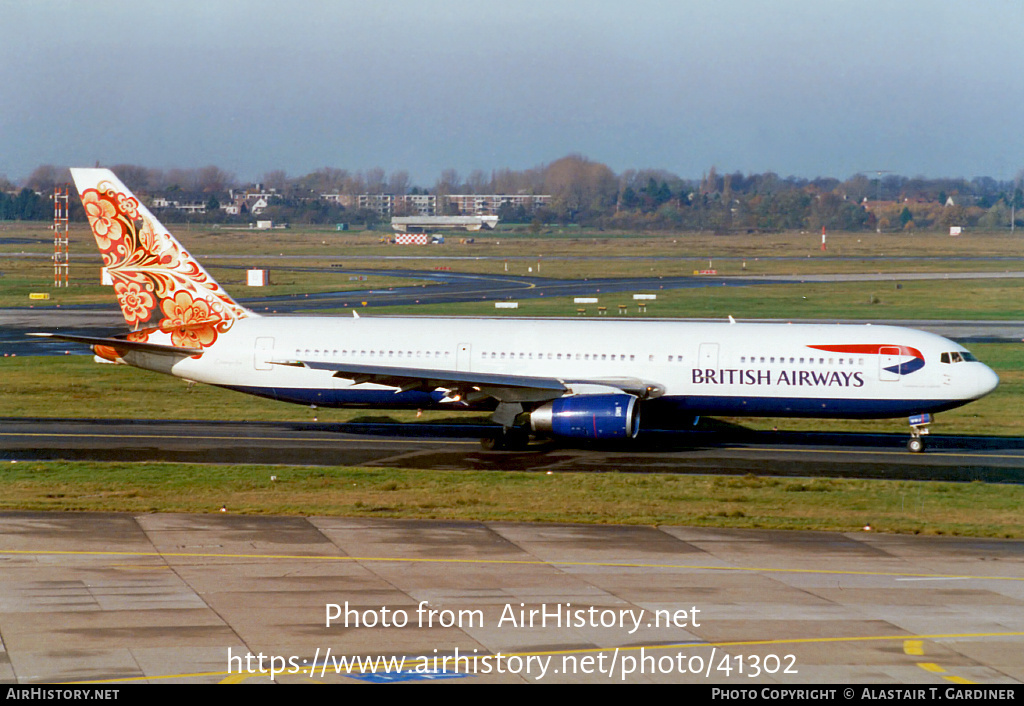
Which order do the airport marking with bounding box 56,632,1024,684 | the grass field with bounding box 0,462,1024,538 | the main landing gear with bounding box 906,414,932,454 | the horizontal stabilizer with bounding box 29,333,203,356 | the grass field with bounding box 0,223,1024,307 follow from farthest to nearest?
the grass field with bounding box 0,223,1024,307
the horizontal stabilizer with bounding box 29,333,203,356
the main landing gear with bounding box 906,414,932,454
the grass field with bounding box 0,462,1024,538
the airport marking with bounding box 56,632,1024,684

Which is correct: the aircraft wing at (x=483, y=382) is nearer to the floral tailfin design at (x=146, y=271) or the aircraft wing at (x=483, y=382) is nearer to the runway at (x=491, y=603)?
the floral tailfin design at (x=146, y=271)

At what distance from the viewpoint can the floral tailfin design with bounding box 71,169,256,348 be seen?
124ft

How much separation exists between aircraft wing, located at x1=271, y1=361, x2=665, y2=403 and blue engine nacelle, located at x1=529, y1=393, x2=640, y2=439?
975mm

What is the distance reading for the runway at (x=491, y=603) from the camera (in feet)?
50.1

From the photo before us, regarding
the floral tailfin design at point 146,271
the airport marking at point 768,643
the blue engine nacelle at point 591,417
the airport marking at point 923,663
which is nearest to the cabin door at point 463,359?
the blue engine nacelle at point 591,417

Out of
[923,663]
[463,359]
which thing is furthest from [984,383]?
[923,663]

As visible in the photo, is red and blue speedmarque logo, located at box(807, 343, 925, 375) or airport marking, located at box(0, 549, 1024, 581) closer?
airport marking, located at box(0, 549, 1024, 581)

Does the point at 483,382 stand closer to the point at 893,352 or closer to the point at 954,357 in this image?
the point at 893,352

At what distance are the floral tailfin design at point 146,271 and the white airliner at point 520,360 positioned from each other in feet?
0.15

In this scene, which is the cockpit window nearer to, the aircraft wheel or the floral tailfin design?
the aircraft wheel

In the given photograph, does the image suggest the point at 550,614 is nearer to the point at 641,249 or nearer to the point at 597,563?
the point at 597,563

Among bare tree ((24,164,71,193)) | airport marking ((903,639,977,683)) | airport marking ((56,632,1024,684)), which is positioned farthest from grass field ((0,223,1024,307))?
airport marking ((903,639,977,683))

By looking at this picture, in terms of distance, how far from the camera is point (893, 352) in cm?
3438

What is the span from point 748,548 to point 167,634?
1171 cm
